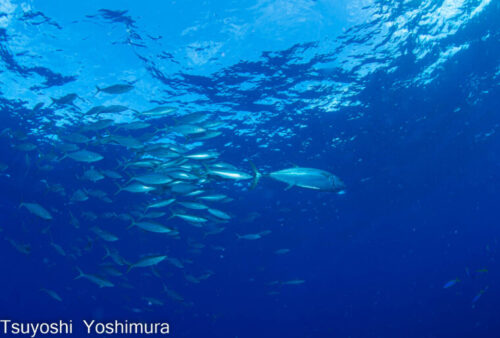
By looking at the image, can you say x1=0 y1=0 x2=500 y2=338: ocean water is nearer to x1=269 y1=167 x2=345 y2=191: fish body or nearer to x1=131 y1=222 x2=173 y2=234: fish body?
Result: x1=269 y1=167 x2=345 y2=191: fish body

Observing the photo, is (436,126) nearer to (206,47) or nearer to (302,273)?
(206,47)

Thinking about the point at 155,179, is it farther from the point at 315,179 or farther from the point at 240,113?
the point at 240,113

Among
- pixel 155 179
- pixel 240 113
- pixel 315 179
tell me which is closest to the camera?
pixel 315 179

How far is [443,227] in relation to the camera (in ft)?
169

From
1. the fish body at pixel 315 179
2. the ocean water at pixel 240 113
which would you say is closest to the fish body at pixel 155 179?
the ocean water at pixel 240 113

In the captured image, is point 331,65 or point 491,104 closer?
point 331,65

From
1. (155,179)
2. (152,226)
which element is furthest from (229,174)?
(152,226)

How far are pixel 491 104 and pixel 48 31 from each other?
21.6 m

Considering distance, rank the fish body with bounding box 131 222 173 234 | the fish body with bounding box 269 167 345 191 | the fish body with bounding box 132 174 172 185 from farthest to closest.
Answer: the fish body with bounding box 131 222 173 234 < the fish body with bounding box 132 174 172 185 < the fish body with bounding box 269 167 345 191

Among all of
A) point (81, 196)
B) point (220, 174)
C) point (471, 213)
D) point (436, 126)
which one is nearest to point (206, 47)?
point (220, 174)

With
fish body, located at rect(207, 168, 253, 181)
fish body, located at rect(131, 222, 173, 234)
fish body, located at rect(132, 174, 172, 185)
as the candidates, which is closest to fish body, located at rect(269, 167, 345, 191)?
fish body, located at rect(207, 168, 253, 181)

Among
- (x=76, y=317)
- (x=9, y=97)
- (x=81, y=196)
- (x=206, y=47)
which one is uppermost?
(x=76, y=317)

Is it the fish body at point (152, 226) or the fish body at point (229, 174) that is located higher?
the fish body at point (152, 226)

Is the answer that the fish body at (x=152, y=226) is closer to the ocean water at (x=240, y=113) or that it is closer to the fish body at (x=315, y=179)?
the ocean water at (x=240, y=113)
